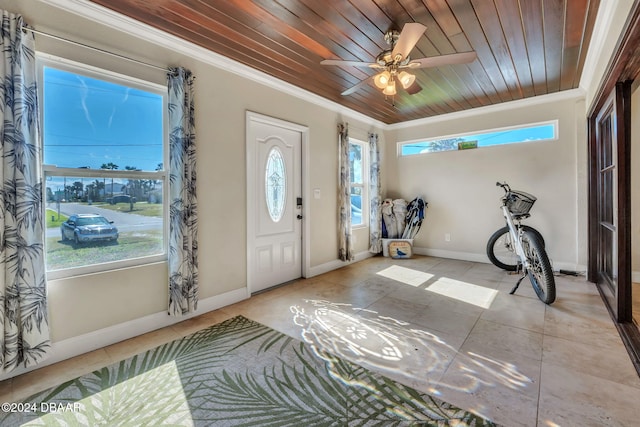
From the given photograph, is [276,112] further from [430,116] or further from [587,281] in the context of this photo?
[587,281]

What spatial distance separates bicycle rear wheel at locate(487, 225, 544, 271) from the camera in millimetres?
4121

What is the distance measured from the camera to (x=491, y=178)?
15.3 feet

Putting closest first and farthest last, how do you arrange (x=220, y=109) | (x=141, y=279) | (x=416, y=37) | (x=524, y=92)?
(x=416, y=37) < (x=141, y=279) < (x=220, y=109) < (x=524, y=92)

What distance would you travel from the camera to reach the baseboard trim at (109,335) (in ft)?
6.74

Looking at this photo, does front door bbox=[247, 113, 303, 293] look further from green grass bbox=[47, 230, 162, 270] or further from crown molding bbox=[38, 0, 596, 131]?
green grass bbox=[47, 230, 162, 270]

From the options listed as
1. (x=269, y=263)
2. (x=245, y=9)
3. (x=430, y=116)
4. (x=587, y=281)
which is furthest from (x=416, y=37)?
(x=587, y=281)

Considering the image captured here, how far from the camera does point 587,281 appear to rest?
3.68m

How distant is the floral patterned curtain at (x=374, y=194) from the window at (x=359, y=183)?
0.10m

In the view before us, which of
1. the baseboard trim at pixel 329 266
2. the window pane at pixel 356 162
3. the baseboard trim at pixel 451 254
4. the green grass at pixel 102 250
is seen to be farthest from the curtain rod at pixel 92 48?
the baseboard trim at pixel 451 254

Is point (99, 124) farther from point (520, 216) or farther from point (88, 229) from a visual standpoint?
point (520, 216)

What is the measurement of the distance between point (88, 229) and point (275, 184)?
1987mm

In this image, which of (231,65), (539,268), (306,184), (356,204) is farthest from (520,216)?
(231,65)

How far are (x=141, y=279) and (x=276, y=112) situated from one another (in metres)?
2.38

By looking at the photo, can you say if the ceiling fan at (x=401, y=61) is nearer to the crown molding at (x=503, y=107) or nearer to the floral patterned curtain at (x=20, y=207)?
the floral patterned curtain at (x=20, y=207)
